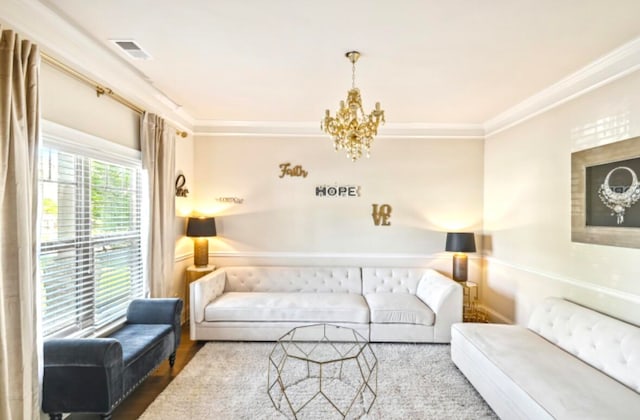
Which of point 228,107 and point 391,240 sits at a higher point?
point 228,107

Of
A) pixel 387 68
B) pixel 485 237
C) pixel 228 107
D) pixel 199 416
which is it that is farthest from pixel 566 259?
pixel 228 107

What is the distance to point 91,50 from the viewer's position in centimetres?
246

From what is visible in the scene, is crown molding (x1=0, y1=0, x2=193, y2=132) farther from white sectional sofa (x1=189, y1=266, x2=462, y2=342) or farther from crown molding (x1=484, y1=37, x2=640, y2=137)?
crown molding (x1=484, y1=37, x2=640, y2=137)

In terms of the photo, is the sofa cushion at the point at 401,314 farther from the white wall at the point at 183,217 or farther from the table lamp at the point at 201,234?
the white wall at the point at 183,217

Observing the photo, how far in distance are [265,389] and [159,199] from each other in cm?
228

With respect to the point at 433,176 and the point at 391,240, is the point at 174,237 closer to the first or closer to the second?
the point at 391,240

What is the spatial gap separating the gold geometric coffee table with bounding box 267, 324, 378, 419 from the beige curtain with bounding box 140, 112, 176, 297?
1.55 meters

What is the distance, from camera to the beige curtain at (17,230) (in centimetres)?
173

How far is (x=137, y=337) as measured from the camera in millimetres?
2658

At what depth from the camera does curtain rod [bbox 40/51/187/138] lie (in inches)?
85.0

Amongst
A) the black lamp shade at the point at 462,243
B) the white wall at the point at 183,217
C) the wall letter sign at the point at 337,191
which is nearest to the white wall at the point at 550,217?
the black lamp shade at the point at 462,243

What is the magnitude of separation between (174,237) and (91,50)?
7.05ft

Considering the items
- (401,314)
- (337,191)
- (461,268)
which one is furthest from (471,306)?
(337,191)

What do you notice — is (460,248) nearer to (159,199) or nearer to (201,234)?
(201,234)
